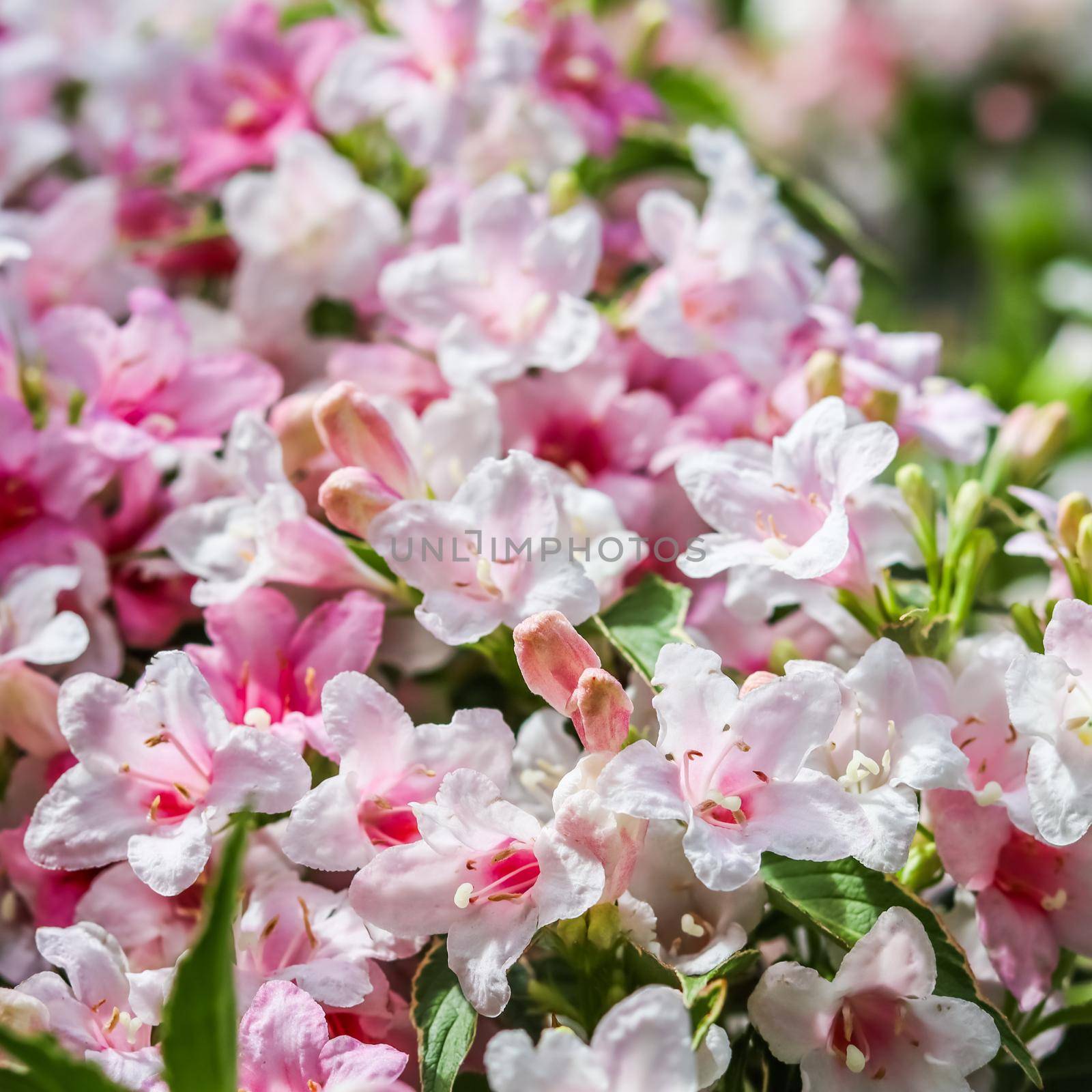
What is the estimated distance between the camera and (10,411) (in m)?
0.65

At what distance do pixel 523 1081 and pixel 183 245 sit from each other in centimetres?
61

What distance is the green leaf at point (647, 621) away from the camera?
560 mm

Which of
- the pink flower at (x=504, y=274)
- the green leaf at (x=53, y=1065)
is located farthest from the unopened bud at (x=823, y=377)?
the green leaf at (x=53, y=1065)

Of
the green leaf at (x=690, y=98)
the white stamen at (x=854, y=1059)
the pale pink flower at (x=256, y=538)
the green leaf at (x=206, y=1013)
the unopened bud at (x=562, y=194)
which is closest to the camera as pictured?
the green leaf at (x=206, y=1013)

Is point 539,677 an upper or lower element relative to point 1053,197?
upper

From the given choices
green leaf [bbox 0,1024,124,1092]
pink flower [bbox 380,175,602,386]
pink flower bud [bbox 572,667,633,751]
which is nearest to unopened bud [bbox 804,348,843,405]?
pink flower [bbox 380,175,602,386]

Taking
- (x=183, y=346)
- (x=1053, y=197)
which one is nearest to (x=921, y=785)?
(x=183, y=346)

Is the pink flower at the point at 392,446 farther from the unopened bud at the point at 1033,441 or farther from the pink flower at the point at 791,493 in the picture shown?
the unopened bud at the point at 1033,441

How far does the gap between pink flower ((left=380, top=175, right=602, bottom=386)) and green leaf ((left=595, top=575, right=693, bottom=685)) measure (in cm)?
14

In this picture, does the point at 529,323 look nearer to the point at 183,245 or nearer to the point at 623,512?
the point at 623,512

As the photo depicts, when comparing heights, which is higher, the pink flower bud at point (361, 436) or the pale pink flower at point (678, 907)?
the pink flower bud at point (361, 436)

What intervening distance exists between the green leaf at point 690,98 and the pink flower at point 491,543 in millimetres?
598

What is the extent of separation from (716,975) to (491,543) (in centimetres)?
20

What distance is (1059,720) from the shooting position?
51cm
